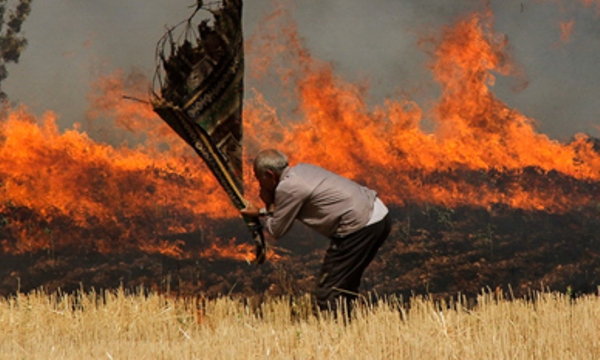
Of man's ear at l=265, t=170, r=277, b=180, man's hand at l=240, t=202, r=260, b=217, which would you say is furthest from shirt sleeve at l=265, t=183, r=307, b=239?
man's hand at l=240, t=202, r=260, b=217

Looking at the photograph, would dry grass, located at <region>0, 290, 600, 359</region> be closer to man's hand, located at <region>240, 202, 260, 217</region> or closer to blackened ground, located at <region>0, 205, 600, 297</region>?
man's hand, located at <region>240, 202, 260, 217</region>

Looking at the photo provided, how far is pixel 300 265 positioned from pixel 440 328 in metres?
13.4

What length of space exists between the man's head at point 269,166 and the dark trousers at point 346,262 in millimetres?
782

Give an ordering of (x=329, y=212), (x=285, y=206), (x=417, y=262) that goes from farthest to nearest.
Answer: (x=417, y=262) < (x=329, y=212) < (x=285, y=206)

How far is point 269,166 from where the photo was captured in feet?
25.1

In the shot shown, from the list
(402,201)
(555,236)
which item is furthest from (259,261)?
(555,236)

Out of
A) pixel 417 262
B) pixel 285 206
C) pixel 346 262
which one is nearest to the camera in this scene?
pixel 285 206

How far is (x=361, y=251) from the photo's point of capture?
25.7ft

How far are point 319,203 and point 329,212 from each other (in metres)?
0.12

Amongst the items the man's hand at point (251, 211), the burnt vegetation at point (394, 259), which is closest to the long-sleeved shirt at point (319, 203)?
the man's hand at point (251, 211)

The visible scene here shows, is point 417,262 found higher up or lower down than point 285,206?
higher up

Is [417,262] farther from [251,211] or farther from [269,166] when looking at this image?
[269,166]

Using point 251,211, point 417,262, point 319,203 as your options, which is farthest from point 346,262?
point 417,262

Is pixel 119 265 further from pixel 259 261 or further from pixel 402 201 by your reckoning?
pixel 259 261
